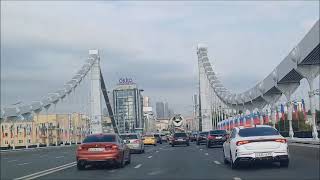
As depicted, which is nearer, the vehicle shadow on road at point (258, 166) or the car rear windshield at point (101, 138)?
the vehicle shadow on road at point (258, 166)

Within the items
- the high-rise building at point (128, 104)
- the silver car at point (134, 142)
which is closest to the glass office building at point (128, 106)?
the high-rise building at point (128, 104)

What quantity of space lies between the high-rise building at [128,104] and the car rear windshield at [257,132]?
4596 inches

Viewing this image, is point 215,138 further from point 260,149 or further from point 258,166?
point 260,149

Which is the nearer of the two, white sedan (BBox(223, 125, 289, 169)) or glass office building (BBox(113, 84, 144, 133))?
white sedan (BBox(223, 125, 289, 169))

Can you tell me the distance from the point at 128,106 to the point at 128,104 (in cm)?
122

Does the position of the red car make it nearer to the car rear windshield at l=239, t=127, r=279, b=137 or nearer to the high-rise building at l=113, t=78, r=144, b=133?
the car rear windshield at l=239, t=127, r=279, b=137

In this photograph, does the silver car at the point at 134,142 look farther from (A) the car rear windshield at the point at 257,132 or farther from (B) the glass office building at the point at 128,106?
(B) the glass office building at the point at 128,106

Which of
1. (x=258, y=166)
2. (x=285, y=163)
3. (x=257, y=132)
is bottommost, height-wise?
(x=258, y=166)

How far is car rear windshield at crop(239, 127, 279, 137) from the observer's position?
2027cm

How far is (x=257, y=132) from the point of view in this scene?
2041cm

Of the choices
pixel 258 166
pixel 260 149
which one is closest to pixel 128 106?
pixel 258 166

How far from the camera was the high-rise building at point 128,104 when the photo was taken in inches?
5600

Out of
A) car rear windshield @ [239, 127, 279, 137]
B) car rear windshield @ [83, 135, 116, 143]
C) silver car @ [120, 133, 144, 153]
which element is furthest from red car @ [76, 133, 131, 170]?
silver car @ [120, 133, 144, 153]

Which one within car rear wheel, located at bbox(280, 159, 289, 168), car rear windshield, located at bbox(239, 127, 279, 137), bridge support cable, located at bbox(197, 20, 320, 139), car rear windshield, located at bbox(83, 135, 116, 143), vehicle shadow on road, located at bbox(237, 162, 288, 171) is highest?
bridge support cable, located at bbox(197, 20, 320, 139)
